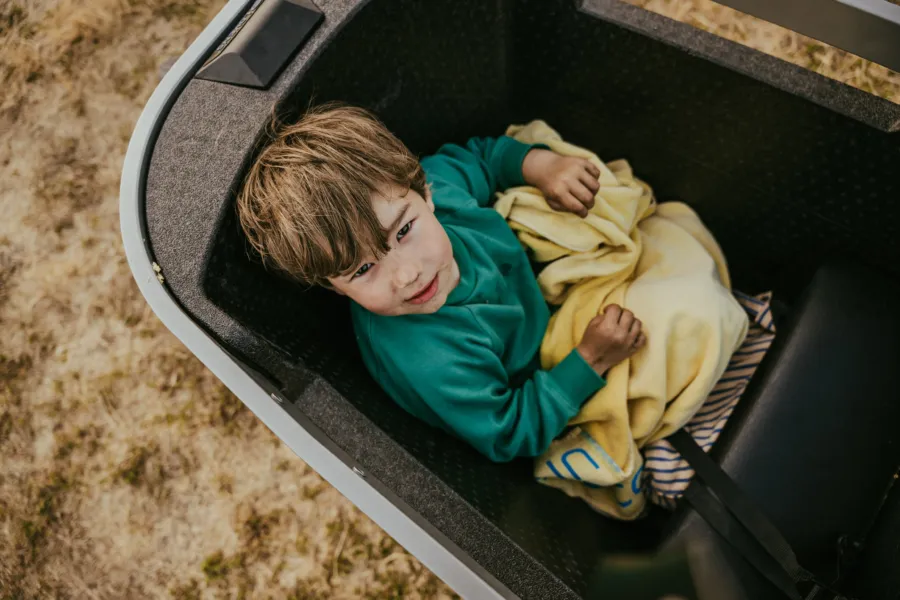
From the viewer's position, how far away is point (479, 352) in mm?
800

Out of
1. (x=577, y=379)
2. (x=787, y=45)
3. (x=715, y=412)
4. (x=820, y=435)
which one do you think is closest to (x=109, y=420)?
(x=577, y=379)

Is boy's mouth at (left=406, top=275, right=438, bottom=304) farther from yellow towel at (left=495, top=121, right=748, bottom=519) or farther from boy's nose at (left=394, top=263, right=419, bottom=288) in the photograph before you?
yellow towel at (left=495, top=121, right=748, bottom=519)

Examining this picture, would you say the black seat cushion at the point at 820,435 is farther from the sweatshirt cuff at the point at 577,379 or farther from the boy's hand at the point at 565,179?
the boy's hand at the point at 565,179

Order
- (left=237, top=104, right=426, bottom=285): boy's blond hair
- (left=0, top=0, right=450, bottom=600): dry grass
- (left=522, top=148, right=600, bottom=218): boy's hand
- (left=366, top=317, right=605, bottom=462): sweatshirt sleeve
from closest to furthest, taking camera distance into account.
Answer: (left=237, top=104, right=426, bottom=285): boy's blond hair
(left=366, top=317, right=605, bottom=462): sweatshirt sleeve
(left=522, top=148, right=600, bottom=218): boy's hand
(left=0, top=0, right=450, bottom=600): dry grass

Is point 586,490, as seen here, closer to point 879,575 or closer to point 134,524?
point 879,575

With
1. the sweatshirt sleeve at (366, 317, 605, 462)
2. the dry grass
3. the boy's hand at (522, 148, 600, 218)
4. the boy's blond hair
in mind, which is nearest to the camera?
the boy's blond hair

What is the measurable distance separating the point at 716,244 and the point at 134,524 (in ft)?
Answer: 3.73

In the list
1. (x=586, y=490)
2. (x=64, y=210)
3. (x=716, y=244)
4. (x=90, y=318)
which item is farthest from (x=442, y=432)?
(x=64, y=210)

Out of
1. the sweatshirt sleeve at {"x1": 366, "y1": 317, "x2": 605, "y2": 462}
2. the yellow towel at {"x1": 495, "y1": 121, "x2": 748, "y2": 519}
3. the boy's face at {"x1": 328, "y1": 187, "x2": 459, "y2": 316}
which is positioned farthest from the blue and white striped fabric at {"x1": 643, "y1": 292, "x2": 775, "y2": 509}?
the boy's face at {"x1": 328, "y1": 187, "x2": 459, "y2": 316}

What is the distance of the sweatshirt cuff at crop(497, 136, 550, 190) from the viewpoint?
945 millimetres

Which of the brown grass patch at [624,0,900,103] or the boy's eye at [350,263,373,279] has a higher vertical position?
the brown grass patch at [624,0,900,103]

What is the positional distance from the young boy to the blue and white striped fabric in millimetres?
149

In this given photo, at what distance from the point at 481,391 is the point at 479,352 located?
0.05 m

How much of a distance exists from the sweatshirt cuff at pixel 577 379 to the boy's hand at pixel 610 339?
1 cm
